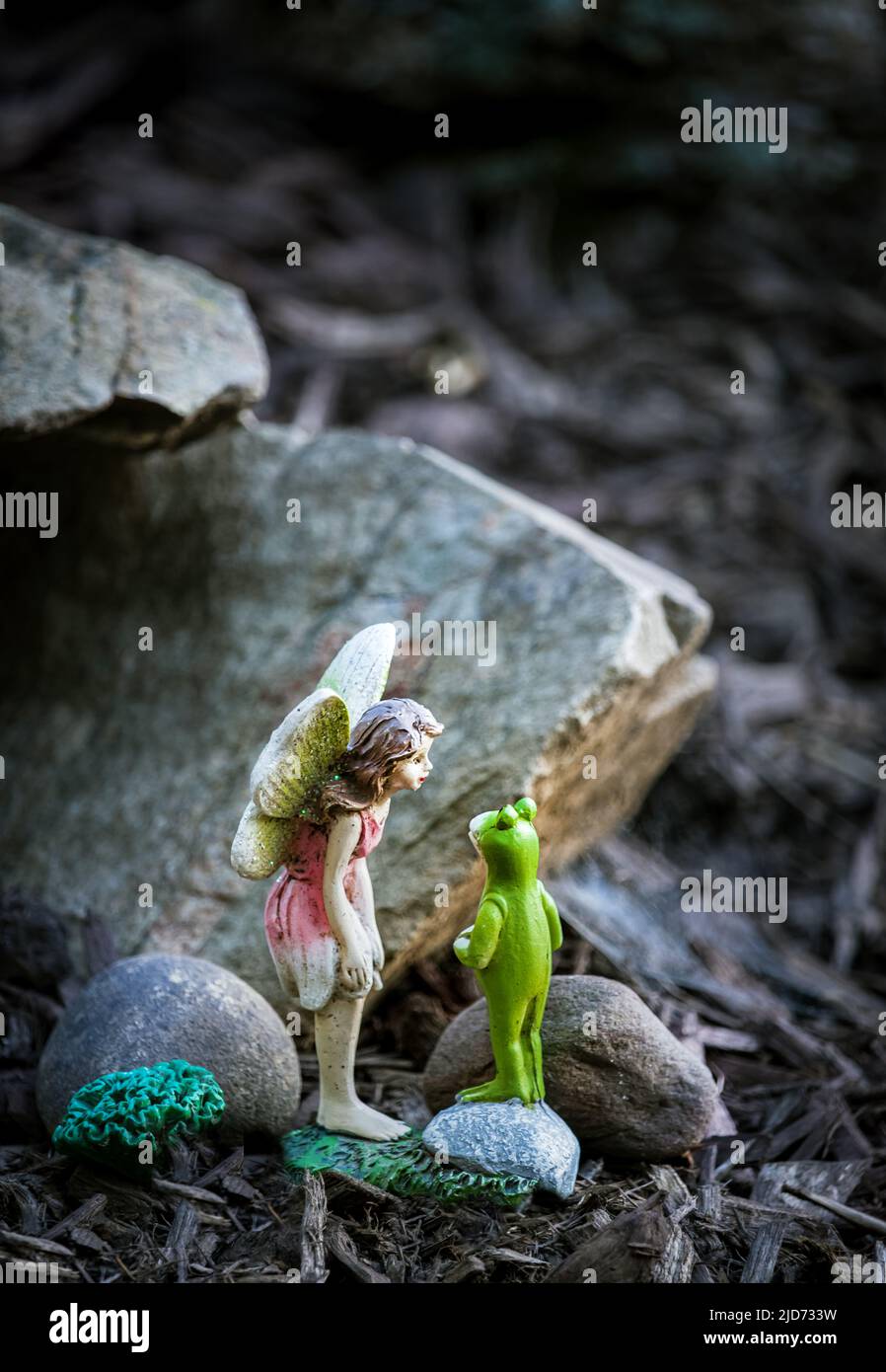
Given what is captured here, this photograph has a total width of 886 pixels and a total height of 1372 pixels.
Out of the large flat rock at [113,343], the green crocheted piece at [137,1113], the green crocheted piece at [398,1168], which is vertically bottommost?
the green crocheted piece at [398,1168]

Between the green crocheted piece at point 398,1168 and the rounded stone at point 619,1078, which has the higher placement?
the rounded stone at point 619,1078

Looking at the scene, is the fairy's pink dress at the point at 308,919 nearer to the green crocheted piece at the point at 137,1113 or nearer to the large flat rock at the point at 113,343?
the green crocheted piece at the point at 137,1113

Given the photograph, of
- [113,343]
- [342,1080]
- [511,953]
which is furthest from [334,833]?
[113,343]

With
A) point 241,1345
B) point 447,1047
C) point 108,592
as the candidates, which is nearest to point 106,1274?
point 241,1345

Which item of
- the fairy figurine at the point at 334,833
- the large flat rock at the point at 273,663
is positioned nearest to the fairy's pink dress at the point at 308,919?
the fairy figurine at the point at 334,833

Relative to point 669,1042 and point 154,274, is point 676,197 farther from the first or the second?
point 669,1042

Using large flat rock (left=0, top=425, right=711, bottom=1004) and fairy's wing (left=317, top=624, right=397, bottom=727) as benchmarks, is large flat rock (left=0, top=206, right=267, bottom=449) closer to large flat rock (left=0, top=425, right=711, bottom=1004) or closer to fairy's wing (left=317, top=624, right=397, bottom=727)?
large flat rock (left=0, top=425, right=711, bottom=1004)

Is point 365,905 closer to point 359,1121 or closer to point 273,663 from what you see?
point 359,1121
